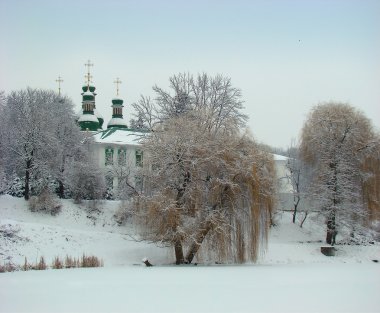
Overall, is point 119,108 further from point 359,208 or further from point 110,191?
point 359,208

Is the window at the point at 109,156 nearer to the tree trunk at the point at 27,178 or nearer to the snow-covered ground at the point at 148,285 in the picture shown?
the tree trunk at the point at 27,178

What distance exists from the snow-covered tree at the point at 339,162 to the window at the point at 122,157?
16597 mm

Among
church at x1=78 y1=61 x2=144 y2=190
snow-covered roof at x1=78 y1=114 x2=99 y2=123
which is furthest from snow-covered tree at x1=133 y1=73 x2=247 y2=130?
snow-covered roof at x1=78 y1=114 x2=99 y2=123

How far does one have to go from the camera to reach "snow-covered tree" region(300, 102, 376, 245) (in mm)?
33531

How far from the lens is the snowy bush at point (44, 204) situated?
36.1 meters

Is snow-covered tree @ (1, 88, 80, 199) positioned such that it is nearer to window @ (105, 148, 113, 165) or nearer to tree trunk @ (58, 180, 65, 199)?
tree trunk @ (58, 180, 65, 199)

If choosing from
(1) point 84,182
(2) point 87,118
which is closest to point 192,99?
(1) point 84,182

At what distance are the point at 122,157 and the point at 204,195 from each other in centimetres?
2289

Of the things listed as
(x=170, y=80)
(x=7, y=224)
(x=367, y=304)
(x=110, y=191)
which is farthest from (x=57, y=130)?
(x=367, y=304)

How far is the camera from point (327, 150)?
34531mm

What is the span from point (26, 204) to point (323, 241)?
20.9m

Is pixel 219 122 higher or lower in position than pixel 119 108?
lower

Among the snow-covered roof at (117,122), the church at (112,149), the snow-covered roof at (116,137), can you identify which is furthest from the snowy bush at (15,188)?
the snow-covered roof at (117,122)

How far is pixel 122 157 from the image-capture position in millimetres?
46500
